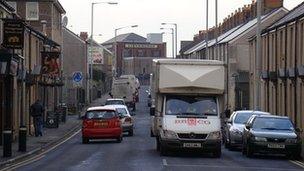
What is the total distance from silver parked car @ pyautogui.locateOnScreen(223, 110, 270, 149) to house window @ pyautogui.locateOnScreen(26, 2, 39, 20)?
1525 inches

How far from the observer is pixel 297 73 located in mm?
41312

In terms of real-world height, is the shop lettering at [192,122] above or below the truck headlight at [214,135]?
above

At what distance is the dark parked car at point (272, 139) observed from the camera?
28.0 m

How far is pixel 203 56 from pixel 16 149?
56.8 metres

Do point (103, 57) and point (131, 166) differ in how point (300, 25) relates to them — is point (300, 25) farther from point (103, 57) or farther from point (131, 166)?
point (103, 57)

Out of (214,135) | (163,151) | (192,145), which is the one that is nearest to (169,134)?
(192,145)

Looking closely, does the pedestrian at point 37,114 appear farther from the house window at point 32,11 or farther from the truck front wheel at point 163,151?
the house window at point 32,11

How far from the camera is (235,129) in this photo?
32.6 metres

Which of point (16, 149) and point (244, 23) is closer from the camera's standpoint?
point (16, 149)

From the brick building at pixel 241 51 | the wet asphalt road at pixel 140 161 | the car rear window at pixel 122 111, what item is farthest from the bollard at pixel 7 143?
the brick building at pixel 241 51

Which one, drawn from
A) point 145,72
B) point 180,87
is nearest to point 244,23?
point 180,87

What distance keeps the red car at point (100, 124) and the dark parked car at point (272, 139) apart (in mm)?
8649

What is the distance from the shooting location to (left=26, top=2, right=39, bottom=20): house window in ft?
234

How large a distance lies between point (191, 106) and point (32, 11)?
45.9 meters
